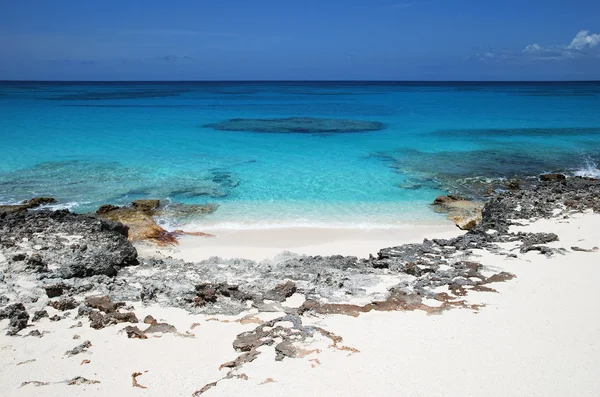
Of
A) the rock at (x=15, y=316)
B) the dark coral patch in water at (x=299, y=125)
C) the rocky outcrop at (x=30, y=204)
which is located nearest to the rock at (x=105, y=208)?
the rocky outcrop at (x=30, y=204)

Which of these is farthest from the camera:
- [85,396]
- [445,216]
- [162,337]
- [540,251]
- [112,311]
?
[445,216]

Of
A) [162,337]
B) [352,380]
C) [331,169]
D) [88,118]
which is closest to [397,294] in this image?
[352,380]

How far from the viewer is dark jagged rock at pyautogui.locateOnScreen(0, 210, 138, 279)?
7738 mm

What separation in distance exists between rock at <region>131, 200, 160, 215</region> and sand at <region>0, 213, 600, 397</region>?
701 cm

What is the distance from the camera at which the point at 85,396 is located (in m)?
4.68

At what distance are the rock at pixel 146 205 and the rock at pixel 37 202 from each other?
2.63 m

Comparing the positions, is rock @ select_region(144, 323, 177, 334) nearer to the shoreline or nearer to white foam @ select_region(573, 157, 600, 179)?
the shoreline

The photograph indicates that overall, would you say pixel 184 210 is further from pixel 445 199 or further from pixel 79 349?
pixel 79 349

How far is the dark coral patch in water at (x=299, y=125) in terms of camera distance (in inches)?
1220

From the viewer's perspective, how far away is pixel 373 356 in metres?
5.41

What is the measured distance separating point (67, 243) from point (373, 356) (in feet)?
22.1

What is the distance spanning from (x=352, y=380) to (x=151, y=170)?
1581 cm

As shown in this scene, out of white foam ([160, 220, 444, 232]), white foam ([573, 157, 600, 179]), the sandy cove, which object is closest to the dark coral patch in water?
white foam ([573, 157, 600, 179])

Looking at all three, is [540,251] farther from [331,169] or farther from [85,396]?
[331,169]
